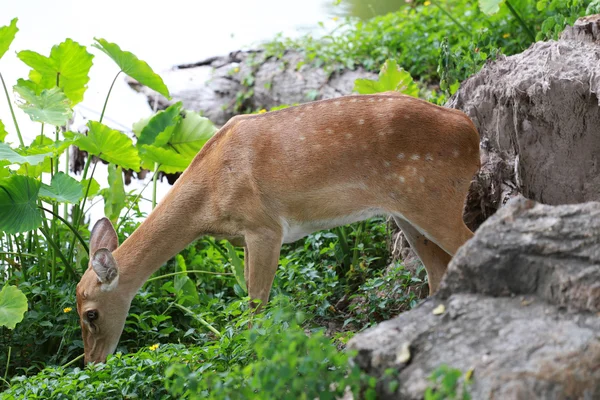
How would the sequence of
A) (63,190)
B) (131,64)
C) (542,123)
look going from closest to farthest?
(542,123), (63,190), (131,64)

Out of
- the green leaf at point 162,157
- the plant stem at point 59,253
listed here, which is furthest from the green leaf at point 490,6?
the plant stem at point 59,253

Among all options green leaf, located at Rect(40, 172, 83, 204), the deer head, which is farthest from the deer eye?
green leaf, located at Rect(40, 172, 83, 204)

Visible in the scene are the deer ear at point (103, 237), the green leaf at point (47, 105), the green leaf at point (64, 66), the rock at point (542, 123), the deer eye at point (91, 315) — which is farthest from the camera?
the green leaf at point (64, 66)

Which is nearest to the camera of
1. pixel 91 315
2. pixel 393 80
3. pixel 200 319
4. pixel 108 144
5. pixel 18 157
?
pixel 91 315

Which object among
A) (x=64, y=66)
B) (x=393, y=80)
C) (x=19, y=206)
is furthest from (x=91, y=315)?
(x=393, y=80)

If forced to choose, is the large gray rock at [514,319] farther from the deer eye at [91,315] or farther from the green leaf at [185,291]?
the green leaf at [185,291]

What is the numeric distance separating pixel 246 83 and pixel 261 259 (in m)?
6.04

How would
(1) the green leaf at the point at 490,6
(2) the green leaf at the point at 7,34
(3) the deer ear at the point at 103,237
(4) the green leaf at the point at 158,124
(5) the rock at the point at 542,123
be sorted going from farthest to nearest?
1. (1) the green leaf at the point at 490,6
2. (4) the green leaf at the point at 158,124
3. (2) the green leaf at the point at 7,34
4. (3) the deer ear at the point at 103,237
5. (5) the rock at the point at 542,123

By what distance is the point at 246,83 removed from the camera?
36.4ft

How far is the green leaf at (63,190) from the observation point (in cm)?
595

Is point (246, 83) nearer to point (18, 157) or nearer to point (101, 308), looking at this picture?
point (18, 157)

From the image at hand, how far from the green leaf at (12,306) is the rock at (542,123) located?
3.19 m

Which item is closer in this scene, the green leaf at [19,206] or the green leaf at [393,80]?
the green leaf at [19,206]

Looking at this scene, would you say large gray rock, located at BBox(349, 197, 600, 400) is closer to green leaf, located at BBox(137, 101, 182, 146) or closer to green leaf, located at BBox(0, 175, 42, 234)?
green leaf, located at BBox(0, 175, 42, 234)
